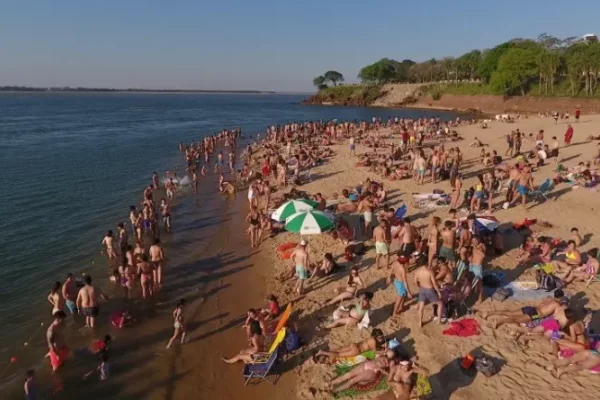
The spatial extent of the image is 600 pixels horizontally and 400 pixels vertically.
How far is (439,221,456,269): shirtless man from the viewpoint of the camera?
9.55 metres

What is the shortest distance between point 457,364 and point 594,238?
287 inches

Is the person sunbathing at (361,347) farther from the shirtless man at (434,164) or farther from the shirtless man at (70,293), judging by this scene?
the shirtless man at (434,164)

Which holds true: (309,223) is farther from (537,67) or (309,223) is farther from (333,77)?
(333,77)

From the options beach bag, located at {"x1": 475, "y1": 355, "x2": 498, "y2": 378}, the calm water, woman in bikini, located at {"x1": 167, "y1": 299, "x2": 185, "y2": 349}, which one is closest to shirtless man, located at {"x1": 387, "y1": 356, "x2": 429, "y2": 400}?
beach bag, located at {"x1": 475, "y1": 355, "x2": 498, "y2": 378}

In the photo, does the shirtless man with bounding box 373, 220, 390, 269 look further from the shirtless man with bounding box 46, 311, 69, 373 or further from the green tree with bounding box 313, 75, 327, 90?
the green tree with bounding box 313, 75, 327, 90

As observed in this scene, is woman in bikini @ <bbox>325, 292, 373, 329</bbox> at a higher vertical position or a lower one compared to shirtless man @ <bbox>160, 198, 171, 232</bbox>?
lower

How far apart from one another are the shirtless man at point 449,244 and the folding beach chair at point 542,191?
631 centimetres

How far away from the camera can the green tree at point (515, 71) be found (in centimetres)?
5816

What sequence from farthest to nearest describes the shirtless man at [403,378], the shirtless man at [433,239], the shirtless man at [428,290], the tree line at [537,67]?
the tree line at [537,67], the shirtless man at [433,239], the shirtless man at [428,290], the shirtless man at [403,378]

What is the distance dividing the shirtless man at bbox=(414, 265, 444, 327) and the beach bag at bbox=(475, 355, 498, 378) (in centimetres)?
127

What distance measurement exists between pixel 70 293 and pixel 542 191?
1427cm

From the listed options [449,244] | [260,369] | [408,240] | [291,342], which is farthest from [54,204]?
[449,244]

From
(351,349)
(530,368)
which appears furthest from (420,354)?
(530,368)

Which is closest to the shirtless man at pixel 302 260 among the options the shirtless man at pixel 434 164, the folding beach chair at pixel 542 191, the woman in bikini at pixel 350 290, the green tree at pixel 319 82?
the woman in bikini at pixel 350 290
